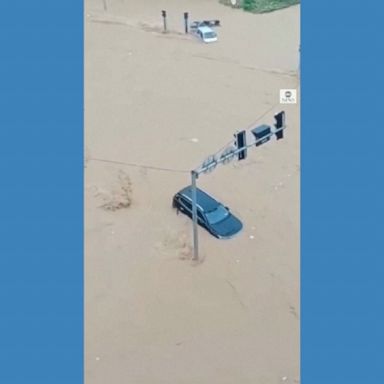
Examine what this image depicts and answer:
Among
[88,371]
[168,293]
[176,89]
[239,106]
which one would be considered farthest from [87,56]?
[88,371]

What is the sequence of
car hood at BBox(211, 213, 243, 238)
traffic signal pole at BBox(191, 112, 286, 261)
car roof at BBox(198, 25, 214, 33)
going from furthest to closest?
car roof at BBox(198, 25, 214, 33)
car hood at BBox(211, 213, 243, 238)
traffic signal pole at BBox(191, 112, 286, 261)

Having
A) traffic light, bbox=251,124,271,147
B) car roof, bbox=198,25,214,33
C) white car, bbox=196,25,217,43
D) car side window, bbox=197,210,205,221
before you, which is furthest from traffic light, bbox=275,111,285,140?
car roof, bbox=198,25,214,33

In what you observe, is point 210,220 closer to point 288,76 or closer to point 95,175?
point 95,175

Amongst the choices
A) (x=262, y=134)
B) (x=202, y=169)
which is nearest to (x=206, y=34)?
(x=262, y=134)

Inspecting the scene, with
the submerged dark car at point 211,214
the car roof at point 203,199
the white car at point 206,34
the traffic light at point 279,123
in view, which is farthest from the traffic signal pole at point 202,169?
the white car at point 206,34

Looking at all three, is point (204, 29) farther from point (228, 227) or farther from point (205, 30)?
point (228, 227)

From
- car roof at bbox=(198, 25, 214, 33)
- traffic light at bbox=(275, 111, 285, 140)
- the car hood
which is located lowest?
the car hood

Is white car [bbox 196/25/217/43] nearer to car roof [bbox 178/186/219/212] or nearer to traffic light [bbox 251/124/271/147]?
traffic light [bbox 251/124/271/147]
